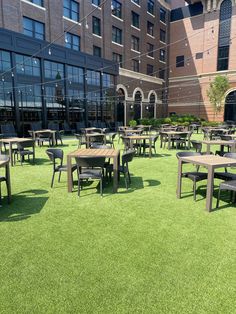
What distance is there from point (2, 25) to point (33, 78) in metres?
3.84

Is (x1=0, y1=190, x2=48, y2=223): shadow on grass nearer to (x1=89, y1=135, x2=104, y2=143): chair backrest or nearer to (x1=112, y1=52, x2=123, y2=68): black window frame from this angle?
(x1=89, y1=135, x2=104, y2=143): chair backrest

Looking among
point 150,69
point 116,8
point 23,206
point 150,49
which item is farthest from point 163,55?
point 23,206

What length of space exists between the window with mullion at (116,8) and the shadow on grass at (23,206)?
89.5ft

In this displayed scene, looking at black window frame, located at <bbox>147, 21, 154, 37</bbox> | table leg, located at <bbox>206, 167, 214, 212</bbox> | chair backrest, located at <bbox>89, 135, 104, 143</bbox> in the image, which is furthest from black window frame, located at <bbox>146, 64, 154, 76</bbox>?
table leg, located at <bbox>206, 167, 214, 212</bbox>

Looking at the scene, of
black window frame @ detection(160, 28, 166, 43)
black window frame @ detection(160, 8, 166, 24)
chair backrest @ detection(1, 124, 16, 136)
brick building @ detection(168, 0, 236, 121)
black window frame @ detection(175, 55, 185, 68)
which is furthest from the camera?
black window frame @ detection(175, 55, 185, 68)

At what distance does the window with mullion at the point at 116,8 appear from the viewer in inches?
1080

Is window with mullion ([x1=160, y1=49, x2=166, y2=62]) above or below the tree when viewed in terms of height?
above

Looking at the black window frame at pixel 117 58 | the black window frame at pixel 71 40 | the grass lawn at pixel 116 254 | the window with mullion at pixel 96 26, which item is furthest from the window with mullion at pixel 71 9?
the grass lawn at pixel 116 254

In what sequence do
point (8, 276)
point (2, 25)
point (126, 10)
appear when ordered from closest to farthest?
point (8, 276)
point (2, 25)
point (126, 10)

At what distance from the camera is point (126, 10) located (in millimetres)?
29109

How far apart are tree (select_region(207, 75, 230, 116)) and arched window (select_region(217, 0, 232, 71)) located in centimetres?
417

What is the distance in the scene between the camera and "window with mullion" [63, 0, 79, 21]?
2202 cm

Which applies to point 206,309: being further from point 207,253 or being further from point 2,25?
point 2,25

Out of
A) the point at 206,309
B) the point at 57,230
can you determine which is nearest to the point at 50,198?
the point at 57,230
